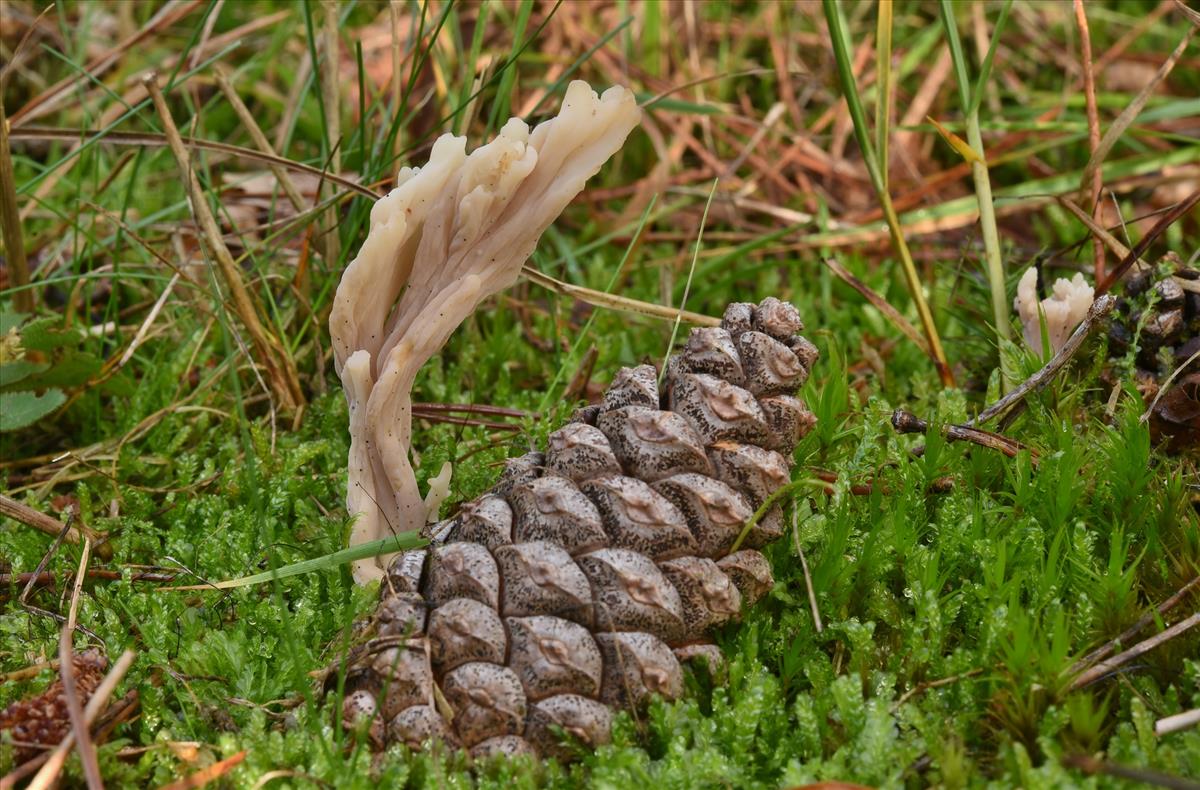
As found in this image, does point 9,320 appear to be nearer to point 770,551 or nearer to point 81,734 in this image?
point 81,734

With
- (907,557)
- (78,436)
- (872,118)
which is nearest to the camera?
(907,557)

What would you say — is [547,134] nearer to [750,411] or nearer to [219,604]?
[750,411]

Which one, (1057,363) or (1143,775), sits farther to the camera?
(1057,363)

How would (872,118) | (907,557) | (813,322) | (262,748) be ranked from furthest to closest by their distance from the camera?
(872,118) < (813,322) < (907,557) < (262,748)

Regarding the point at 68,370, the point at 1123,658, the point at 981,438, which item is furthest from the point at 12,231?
the point at 1123,658

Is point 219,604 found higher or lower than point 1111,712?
higher

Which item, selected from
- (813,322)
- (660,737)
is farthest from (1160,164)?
(660,737)

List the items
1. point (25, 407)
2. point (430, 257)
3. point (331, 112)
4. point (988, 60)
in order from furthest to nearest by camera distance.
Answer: point (331, 112), point (25, 407), point (988, 60), point (430, 257)
